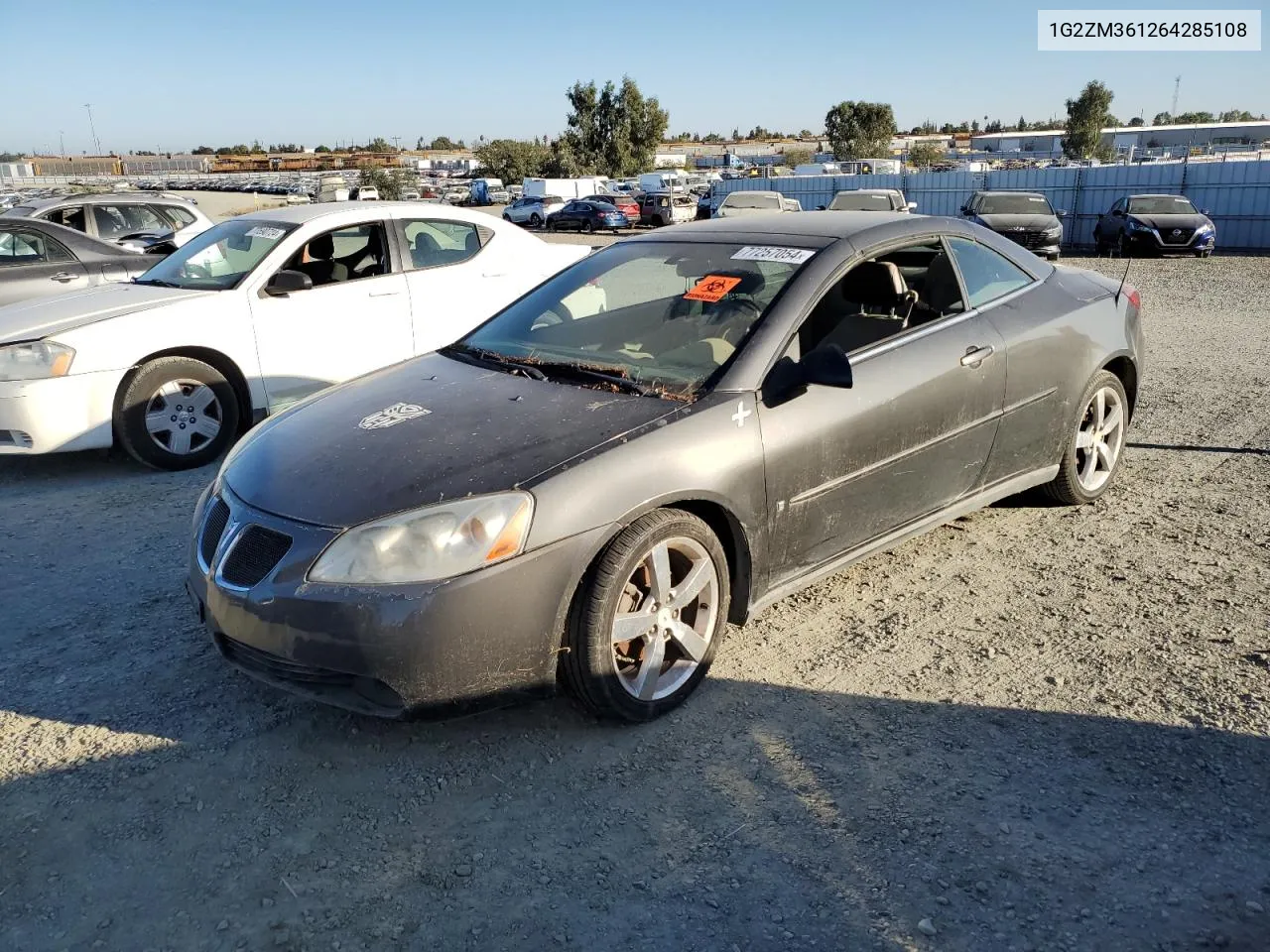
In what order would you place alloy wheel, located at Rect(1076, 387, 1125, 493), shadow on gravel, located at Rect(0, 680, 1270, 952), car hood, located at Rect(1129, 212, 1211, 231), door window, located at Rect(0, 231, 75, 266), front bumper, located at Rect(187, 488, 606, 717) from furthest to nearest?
car hood, located at Rect(1129, 212, 1211, 231) → door window, located at Rect(0, 231, 75, 266) → alloy wheel, located at Rect(1076, 387, 1125, 493) → front bumper, located at Rect(187, 488, 606, 717) → shadow on gravel, located at Rect(0, 680, 1270, 952)

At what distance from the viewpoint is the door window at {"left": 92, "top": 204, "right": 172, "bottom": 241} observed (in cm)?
1211

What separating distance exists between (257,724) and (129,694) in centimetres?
56

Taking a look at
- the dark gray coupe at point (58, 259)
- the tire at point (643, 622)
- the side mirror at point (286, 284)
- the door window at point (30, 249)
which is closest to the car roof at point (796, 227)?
the tire at point (643, 622)

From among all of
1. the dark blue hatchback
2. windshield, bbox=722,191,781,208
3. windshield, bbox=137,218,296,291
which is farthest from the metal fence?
windshield, bbox=137,218,296,291

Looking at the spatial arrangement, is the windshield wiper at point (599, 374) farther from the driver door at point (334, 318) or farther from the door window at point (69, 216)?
the door window at point (69, 216)

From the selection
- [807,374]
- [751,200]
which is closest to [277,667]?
[807,374]

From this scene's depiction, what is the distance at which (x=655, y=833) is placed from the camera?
2.74 metres

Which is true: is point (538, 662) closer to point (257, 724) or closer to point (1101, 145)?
point (257, 724)

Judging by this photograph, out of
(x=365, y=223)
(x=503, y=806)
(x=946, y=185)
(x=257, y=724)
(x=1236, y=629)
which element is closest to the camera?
(x=503, y=806)

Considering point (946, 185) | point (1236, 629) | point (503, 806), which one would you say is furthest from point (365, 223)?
point (946, 185)

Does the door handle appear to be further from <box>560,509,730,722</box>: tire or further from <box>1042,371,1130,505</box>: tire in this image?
<box>560,509,730,722</box>: tire

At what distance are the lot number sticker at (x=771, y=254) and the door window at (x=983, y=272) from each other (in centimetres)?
89

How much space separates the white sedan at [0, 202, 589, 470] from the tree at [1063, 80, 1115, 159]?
67774mm

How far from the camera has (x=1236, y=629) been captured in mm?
3814
